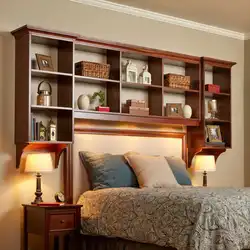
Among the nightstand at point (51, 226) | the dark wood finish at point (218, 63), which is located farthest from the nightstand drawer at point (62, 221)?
the dark wood finish at point (218, 63)

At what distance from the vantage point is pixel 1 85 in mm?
5488

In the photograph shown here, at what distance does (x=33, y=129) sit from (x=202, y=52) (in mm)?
2815

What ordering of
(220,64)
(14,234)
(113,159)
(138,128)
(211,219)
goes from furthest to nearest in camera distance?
(220,64) → (138,128) → (113,159) → (14,234) → (211,219)

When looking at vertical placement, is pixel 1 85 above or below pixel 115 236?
above

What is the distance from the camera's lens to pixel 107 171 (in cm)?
575

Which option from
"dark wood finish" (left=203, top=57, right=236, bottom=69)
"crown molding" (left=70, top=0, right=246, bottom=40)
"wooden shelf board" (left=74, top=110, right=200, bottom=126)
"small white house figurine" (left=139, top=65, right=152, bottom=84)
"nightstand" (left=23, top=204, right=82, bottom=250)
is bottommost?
"nightstand" (left=23, top=204, right=82, bottom=250)

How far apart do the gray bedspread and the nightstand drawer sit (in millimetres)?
177

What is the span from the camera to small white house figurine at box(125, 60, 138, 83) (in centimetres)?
625

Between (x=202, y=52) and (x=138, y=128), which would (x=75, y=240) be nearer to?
(x=138, y=128)

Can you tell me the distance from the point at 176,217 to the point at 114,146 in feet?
6.18

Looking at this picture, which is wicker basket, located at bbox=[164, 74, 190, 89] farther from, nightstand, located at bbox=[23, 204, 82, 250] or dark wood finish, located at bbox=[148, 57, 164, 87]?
nightstand, located at bbox=[23, 204, 82, 250]

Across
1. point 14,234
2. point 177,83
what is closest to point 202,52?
point 177,83

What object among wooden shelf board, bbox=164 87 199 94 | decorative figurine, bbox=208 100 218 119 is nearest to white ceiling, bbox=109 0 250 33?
wooden shelf board, bbox=164 87 199 94

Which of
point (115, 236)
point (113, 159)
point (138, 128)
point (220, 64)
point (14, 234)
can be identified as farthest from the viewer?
point (220, 64)
